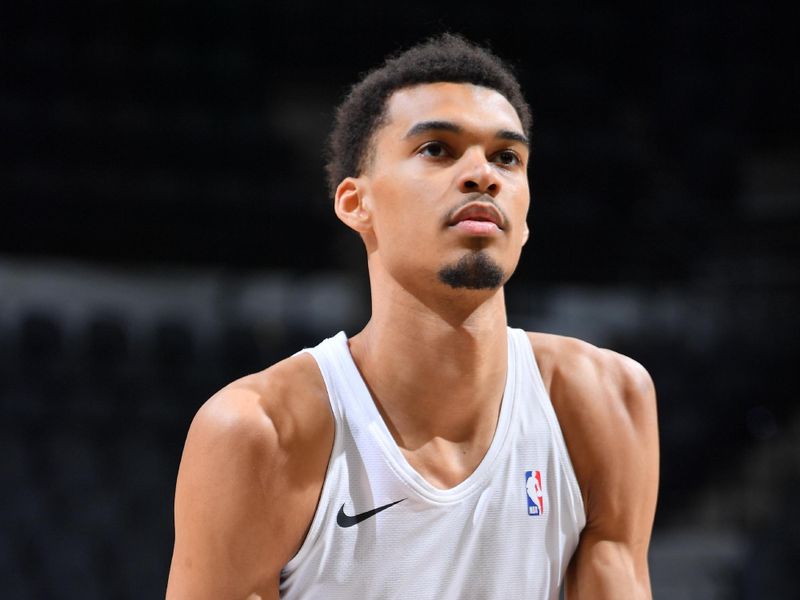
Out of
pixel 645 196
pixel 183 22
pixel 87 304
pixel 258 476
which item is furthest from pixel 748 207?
pixel 258 476

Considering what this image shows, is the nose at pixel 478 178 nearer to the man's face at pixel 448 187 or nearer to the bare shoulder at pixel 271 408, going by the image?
the man's face at pixel 448 187

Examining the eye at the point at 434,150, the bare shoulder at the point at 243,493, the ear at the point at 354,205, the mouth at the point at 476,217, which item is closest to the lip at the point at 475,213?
the mouth at the point at 476,217

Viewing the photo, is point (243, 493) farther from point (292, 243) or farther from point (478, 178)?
point (292, 243)

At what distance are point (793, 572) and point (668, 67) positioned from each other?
3.79 metres

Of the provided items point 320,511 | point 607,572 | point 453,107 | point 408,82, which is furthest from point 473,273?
point 607,572

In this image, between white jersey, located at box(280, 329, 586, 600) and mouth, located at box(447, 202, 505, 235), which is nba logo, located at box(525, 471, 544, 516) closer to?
white jersey, located at box(280, 329, 586, 600)

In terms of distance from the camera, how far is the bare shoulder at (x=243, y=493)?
86.2 inches

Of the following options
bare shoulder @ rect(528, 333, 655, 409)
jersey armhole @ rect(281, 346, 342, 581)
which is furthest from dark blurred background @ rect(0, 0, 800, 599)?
bare shoulder @ rect(528, 333, 655, 409)

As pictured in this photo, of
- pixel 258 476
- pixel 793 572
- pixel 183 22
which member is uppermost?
pixel 183 22

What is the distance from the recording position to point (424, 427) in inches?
96.1

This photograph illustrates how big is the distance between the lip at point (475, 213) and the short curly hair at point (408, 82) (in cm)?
34

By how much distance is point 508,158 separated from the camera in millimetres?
2445

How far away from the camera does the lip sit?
7.48 feet

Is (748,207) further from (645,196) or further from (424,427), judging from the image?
(424,427)
